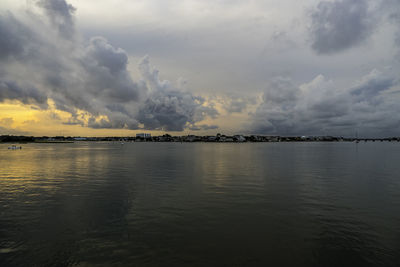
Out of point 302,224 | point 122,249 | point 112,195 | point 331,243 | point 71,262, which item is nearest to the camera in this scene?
point 71,262

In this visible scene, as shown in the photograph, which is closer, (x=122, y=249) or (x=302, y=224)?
(x=122, y=249)

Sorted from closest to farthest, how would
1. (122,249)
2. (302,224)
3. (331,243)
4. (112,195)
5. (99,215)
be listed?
(122,249)
(331,243)
(302,224)
(99,215)
(112,195)

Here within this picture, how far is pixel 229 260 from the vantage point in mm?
14883

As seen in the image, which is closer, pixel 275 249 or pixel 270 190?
pixel 275 249

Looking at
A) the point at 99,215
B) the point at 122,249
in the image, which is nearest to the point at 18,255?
the point at 122,249

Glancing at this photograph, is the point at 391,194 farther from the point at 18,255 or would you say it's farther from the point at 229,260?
the point at 18,255

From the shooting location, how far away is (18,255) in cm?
1523

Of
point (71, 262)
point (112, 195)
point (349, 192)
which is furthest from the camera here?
point (349, 192)

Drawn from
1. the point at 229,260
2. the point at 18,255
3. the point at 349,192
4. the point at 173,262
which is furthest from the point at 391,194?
the point at 18,255

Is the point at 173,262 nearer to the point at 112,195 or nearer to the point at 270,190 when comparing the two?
the point at 112,195

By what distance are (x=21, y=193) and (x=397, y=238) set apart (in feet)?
140

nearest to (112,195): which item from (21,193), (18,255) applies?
(21,193)

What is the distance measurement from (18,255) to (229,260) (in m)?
13.6

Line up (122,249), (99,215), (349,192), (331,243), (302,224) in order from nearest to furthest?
(122,249), (331,243), (302,224), (99,215), (349,192)
